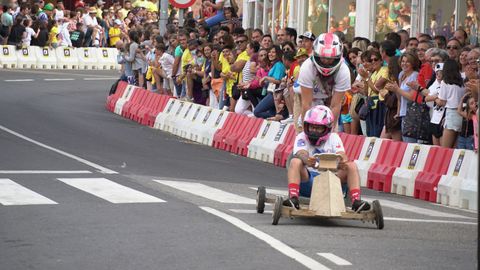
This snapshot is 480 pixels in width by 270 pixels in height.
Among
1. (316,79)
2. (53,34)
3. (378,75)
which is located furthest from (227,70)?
(53,34)

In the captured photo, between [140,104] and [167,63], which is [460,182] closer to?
[167,63]

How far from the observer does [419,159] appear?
1836 cm

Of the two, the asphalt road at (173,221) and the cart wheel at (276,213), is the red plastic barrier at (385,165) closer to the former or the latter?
the asphalt road at (173,221)

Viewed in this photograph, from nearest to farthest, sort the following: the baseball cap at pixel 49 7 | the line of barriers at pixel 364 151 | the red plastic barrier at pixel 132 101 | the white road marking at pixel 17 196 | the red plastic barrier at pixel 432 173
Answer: the white road marking at pixel 17 196, the line of barriers at pixel 364 151, the red plastic barrier at pixel 432 173, the red plastic barrier at pixel 132 101, the baseball cap at pixel 49 7

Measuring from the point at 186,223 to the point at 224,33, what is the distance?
14499mm

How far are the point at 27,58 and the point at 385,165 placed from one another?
98.6 ft

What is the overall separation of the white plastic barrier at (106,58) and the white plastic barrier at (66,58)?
1230 millimetres

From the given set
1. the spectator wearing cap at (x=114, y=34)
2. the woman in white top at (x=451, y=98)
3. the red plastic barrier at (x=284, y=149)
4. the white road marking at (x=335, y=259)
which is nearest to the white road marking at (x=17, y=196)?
the white road marking at (x=335, y=259)

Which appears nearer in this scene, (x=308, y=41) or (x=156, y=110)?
(x=308, y=41)

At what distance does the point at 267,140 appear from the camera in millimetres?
23094

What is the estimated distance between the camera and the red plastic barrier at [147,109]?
29.8 metres

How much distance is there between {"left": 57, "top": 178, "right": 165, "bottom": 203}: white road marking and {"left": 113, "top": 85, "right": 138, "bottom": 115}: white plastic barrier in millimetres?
Answer: 15128

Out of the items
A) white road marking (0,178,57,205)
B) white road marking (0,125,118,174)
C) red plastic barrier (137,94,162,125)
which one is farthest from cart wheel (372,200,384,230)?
red plastic barrier (137,94,162,125)

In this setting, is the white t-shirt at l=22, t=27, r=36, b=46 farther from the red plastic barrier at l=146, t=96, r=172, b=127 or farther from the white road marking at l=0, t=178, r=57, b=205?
the white road marking at l=0, t=178, r=57, b=205
